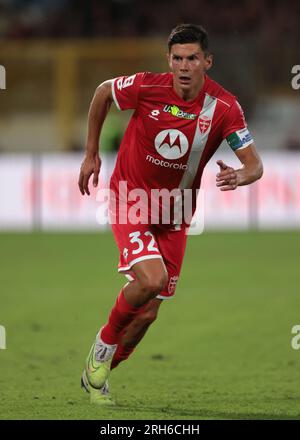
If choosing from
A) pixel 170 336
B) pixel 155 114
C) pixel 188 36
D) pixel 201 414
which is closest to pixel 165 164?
pixel 155 114

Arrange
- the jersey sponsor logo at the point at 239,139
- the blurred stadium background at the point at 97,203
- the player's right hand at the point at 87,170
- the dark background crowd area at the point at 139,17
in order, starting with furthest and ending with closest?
the dark background crowd area at the point at 139,17 → the blurred stadium background at the point at 97,203 → the player's right hand at the point at 87,170 → the jersey sponsor logo at the point at 239,139

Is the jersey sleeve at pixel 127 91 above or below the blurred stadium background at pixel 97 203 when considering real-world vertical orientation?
above

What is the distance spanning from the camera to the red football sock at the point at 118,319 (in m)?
6.56

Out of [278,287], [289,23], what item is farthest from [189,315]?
[289,23]

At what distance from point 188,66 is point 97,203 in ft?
40.2

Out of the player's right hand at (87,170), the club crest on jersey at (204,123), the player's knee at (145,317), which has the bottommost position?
the player's knee at (145,317)

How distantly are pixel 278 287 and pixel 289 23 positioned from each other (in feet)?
43.0

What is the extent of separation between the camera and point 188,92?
263 inches

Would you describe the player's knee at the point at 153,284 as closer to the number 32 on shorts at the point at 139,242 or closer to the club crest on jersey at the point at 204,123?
the number 32 on shorts at the point at 139,242

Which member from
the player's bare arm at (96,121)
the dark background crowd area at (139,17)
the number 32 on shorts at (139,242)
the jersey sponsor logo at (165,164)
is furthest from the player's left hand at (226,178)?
the dark background crowd area at (139,17)

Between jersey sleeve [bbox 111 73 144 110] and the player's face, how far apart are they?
284 mm

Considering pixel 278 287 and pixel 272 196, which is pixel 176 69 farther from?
pixel 272 196

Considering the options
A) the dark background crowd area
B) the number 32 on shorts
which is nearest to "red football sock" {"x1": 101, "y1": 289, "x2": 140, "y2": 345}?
the number 32 on shorts
